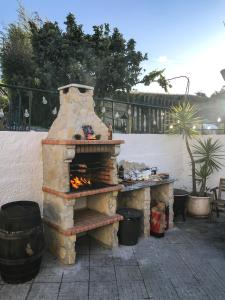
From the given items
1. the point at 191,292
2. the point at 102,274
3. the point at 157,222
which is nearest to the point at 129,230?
the point at 157,222

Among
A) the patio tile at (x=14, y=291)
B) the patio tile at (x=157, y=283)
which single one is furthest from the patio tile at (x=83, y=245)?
the patio tile at (x=14, y=291)

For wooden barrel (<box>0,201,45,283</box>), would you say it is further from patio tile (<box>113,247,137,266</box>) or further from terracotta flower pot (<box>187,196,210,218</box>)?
terracotta flower pot (<box>187,196,210,218</box>)

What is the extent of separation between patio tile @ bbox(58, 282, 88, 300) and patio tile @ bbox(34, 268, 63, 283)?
222mm

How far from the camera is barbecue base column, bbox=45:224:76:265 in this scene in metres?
4.11

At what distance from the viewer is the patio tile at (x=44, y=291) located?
10.8 feet

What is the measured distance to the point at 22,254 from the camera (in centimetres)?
355

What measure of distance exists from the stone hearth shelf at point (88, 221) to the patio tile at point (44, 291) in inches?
30.6

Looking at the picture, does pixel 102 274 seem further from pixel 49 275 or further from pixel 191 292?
pixel 191 292

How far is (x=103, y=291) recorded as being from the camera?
3.45 m

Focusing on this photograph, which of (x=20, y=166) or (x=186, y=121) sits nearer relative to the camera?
(x=20, y=166)

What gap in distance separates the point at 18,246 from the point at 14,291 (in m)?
0.57

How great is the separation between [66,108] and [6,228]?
2109 millimetres

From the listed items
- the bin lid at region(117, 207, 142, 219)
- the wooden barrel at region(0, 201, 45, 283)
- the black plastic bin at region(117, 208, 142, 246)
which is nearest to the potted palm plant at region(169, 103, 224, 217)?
the bin lid at region(117, 207, 142, 219)

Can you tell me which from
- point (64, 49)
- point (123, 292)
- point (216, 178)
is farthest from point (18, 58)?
point (123, 292)
